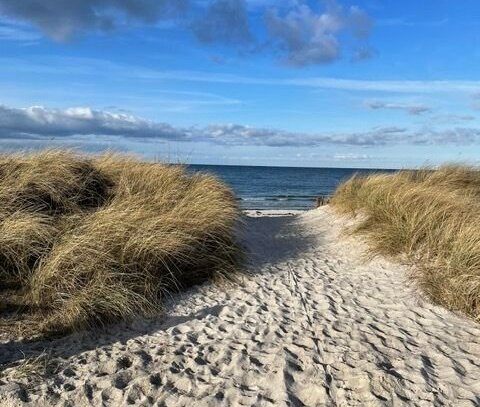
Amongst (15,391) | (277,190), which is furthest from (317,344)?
(277,190)

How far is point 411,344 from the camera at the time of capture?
4.80 metres

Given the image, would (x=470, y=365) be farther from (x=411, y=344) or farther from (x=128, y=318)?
(x=128, y=318)

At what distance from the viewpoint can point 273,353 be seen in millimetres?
4504

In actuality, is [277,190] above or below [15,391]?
below

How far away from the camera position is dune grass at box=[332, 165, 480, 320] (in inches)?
233

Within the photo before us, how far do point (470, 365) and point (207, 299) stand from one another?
2.89 meters

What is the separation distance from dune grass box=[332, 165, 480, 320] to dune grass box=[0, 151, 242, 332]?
2.50m

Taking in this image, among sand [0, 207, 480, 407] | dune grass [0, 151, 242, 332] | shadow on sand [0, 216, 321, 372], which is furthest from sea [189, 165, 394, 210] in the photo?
sand [0, 207, 480, 407]

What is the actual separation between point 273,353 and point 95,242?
2.65 m

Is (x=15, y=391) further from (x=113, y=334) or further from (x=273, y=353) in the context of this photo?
(x=273, y=353)

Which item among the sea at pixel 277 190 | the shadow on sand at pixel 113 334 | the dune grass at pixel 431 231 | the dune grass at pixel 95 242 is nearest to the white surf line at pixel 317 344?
the shadow on sand at pixel 113 334

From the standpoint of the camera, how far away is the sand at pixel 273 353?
3.78 m

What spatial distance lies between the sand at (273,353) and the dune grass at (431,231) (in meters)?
0.32

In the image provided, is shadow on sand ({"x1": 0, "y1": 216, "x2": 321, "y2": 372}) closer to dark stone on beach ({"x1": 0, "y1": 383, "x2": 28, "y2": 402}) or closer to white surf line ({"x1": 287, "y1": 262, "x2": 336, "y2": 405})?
dark stone on beach ({"x1": 0, "y1": 383, "x2": 28, "y2": 402})
